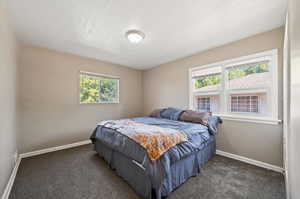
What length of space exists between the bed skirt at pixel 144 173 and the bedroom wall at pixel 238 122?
2.26ft

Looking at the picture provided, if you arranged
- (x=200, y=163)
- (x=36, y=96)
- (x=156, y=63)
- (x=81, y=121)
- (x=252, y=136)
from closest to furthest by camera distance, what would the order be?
(x=200, y=163), (x=252, y=136), (x=36, y=96), (x=81, y=121), (x=156, y=63)

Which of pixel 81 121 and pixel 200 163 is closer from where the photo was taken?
pixel 200 163

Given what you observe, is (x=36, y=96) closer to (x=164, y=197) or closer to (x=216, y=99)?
(x=164, y=197)

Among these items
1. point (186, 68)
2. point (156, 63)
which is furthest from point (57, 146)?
point (186, 68)

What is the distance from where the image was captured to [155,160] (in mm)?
1441

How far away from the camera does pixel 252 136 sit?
2.32 meters

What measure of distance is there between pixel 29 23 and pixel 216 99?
3.83 m

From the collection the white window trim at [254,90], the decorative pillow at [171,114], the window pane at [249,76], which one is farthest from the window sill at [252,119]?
the decorative pillow at [171,114]

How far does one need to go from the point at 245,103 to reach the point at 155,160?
7.43 ft

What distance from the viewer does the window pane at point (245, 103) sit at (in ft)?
7.86

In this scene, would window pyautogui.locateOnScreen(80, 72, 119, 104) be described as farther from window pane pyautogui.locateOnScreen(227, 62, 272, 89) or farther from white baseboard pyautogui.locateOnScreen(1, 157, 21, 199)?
window pane pyautogui.locateOnScreen(227, 62, 272, 89)

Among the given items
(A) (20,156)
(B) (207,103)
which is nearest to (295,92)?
(B) (207,103)

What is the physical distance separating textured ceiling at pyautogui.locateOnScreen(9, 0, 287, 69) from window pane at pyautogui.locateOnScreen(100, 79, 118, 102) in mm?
1238

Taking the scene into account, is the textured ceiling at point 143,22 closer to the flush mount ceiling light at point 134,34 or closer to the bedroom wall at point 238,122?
the flush mount ceiling light at point 134,34
